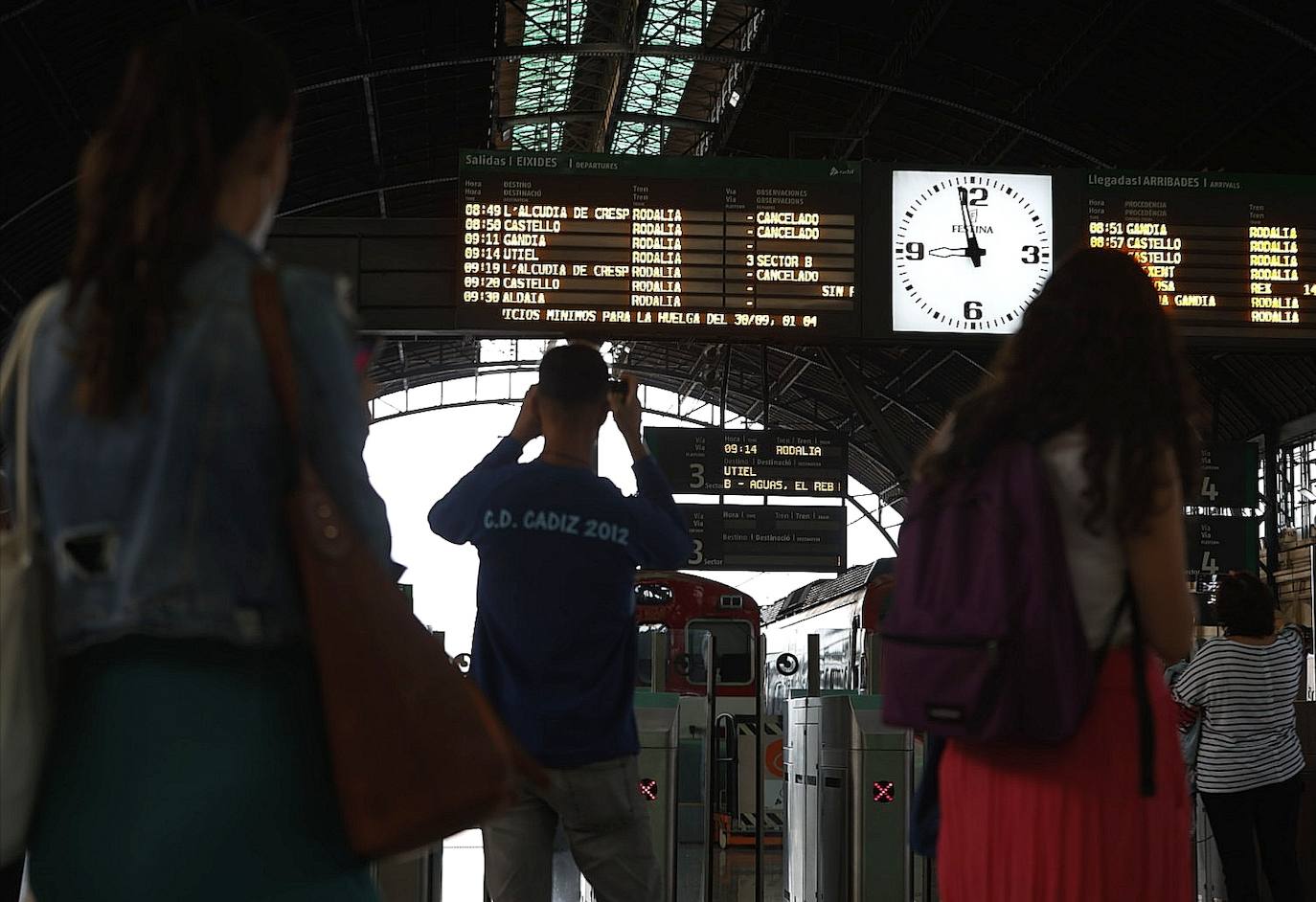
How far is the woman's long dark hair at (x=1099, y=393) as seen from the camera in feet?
7.97

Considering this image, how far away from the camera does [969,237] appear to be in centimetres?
1026

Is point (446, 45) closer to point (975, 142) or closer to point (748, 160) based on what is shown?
point (975, 142)

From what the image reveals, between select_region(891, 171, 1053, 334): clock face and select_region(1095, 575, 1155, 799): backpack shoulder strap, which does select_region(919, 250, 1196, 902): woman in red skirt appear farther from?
select_region(891, 171, 1053, 334): clock face

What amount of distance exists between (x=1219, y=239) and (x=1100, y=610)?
27.5 feet

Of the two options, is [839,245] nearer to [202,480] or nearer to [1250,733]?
[1250,733]

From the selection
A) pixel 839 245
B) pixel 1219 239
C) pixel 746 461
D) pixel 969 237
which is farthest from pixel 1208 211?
pixel 746 461

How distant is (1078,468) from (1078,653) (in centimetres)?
27

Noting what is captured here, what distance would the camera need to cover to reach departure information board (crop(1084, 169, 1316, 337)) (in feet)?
33.1

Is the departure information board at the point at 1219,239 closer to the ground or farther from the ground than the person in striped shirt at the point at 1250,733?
farther from the ground

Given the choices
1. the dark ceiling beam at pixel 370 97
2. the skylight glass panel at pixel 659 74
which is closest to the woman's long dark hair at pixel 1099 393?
the skylight glass panel at pixel 659 74

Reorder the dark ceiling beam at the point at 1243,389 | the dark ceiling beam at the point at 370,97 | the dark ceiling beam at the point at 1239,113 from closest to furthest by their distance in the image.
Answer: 1. the dark ceiling beam at the point at 1239,113
2. the dark ceiling beam at the point at 370,97
3. the dark ceiling beam at the point at 1243,389

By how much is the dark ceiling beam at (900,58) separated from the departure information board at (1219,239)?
185 inches

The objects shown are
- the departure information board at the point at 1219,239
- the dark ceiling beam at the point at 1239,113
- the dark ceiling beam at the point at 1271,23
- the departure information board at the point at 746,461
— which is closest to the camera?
the departure information board at the point at 1219,239

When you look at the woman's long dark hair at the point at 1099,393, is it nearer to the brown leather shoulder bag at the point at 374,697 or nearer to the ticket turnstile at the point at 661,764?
the brown leather shoulder bag at the point at 374,697
